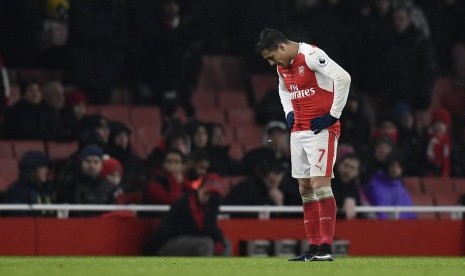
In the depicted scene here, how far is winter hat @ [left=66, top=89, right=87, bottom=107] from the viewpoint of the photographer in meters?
17.8

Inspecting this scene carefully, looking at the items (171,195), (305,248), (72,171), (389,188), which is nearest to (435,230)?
(389,188)

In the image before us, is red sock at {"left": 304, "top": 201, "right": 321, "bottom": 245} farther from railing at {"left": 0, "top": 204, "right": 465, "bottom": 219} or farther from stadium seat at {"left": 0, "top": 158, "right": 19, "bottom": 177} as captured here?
stadium seat at {"left": 0, "top": 158, "right": 19, "bottom": 177}

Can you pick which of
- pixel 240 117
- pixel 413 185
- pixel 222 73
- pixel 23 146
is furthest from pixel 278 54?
pixel 222 73

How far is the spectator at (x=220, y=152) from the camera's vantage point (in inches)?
715

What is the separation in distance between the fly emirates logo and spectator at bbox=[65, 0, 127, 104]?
20.6 feet

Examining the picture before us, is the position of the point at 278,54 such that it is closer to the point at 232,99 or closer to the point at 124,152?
the point at 124,152

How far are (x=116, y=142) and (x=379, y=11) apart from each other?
224 inches

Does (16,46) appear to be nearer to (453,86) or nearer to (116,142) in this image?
(116,142)

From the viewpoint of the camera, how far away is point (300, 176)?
12.9 meters

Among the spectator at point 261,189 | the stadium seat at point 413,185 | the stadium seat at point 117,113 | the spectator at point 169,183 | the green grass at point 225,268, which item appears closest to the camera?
the green grass at point 225,268

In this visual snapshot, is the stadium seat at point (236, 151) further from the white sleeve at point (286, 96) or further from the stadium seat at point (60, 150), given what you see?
the white sleeve at point (286, 96)

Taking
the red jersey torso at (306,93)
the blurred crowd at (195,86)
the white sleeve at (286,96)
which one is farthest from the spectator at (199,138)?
the red jersey torso at (306,93)

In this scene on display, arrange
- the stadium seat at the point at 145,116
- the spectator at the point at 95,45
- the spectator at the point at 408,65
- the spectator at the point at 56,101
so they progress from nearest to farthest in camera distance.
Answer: the spectator at the point at 56,101 < the spectator at the point at 95,45 < the stadium seat at the point at 145,116 < the spectator at the point at 408,65

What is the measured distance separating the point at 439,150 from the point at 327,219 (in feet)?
26.9
